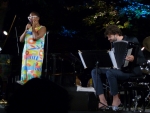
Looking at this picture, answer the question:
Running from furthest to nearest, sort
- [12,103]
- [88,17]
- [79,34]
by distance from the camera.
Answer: [79,34] < [88,17] < [12,103]

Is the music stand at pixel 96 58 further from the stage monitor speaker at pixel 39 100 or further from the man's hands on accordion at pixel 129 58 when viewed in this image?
the stage monitor speaker at pixel 39 100

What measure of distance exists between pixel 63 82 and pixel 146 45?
171cm

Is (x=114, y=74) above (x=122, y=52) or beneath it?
beneath

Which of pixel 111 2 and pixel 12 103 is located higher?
pixel 111 2

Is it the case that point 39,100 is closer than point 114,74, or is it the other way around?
point 39,100

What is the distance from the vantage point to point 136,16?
9953 millimetres

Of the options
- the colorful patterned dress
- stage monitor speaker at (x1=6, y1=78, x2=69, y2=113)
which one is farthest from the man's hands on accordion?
stage monitor speaker at (x1=6, y1=78, x2=69, y2=113)

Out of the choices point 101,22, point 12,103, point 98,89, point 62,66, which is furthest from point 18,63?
point 12,103

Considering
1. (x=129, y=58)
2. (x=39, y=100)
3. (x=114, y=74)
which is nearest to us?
(x=39, y=100)

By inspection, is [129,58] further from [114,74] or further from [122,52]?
[114,74]

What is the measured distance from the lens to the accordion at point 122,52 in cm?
606

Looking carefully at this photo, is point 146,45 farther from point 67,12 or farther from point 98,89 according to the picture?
point 67,12

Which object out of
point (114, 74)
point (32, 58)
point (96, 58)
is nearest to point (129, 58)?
point (114, 74)

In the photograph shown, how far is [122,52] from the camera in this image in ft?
19.9
